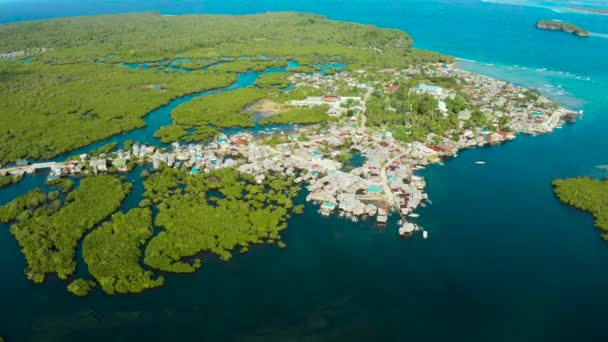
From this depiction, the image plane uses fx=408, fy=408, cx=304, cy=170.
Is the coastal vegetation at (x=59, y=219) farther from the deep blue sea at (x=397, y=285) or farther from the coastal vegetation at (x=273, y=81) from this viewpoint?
the coastal vegetation at (x=273, y=81)

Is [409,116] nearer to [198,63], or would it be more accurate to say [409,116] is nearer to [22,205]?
[22,205]

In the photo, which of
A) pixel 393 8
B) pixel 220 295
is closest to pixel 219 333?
pixel 220 295

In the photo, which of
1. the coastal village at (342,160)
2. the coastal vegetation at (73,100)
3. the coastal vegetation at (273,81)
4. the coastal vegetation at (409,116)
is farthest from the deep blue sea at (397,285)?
the coastal vegetation at (273,81)

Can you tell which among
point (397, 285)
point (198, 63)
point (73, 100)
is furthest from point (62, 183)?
point (198, 63)

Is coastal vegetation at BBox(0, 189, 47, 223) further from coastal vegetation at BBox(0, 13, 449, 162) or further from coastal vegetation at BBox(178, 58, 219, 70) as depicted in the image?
coastal vegetation at BBox(178, 58, 219, 70)

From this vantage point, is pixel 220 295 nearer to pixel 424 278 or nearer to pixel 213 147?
pixel 424 278

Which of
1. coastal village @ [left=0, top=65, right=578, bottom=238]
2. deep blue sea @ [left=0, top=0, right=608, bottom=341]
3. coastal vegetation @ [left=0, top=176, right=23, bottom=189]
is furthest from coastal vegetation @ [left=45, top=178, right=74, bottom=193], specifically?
coastal vegetation @ [left=0, top=176, right=23, bottom=189]
